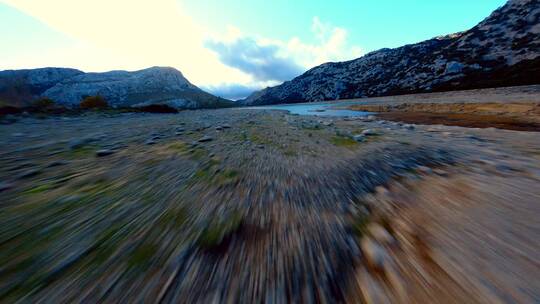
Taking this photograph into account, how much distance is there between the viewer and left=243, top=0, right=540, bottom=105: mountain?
51062 millimetres

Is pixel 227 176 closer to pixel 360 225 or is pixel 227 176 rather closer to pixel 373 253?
pixel 360 225

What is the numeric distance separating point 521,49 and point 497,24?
32851mm

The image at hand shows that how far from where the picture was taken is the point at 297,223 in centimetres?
198

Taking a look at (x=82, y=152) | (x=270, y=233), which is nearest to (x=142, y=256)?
(x=270, y=233)

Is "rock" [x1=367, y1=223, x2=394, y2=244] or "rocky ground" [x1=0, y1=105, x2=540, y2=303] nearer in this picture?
"rocky ground" [x1=0, y1=105, x2=540, y2=303]

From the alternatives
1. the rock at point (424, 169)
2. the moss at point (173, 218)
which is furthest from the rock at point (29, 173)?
the rock at point (424, 169)

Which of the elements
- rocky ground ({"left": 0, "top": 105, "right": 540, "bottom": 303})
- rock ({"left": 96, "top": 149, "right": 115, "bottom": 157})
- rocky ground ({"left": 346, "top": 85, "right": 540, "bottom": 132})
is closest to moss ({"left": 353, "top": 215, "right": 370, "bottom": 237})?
rocky ground ({"left": 0, "top": 105, "right": 540, "bottom": 303})

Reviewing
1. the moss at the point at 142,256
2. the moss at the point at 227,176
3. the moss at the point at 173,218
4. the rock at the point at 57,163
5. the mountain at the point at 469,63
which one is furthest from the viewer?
the mountain at the point at 469,63

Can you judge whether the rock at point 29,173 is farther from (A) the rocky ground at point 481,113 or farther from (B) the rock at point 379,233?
A: (A) the rocky ground at point 481,113

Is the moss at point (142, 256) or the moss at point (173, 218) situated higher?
the moss at point (142, 256)

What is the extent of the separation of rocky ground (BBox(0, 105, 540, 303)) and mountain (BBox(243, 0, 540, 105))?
58.2 metres

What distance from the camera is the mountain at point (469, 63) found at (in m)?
51.1

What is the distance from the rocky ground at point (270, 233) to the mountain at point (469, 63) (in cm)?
5818

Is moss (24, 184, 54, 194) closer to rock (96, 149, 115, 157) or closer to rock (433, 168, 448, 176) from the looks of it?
rock (96, 149, 115, 157)
